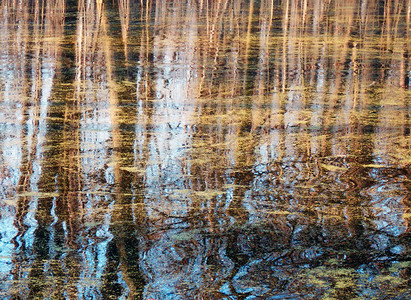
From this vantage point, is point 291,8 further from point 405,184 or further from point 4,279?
point 4,279

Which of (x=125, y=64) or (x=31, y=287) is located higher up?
(x=125, y=64)

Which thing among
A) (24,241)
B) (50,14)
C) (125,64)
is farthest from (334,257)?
(50,14)

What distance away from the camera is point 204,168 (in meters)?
3.14

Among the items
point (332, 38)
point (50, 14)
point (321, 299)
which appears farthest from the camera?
point (50, 14)

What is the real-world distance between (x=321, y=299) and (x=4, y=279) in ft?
3.10

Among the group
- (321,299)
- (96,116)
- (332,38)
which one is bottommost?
(321,299)

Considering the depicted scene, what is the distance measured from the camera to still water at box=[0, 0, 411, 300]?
7.08 feet

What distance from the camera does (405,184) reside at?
2.95 m

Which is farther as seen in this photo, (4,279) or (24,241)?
(24,241)

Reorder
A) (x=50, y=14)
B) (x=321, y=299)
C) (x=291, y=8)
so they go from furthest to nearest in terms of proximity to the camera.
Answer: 1. (x=291, y=8)
2. (x=50, y=14)
3. (x=321, y=299)

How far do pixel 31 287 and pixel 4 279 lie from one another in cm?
10

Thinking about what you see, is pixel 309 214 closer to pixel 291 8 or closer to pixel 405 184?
pixel 405 184

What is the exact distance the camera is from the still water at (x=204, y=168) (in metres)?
2.16

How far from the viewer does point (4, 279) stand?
6.89 ft
